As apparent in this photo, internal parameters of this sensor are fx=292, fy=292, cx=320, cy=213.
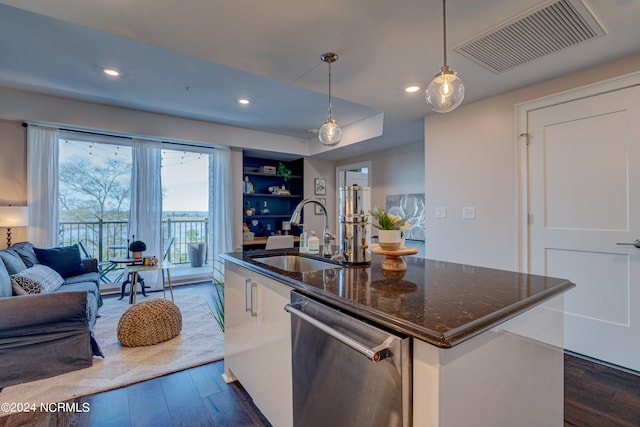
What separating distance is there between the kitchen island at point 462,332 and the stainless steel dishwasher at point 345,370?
36mm

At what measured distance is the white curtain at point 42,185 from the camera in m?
3.62

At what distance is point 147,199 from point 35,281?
6.49 ft

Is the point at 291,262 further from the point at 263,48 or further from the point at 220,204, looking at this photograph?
the point at 220,204

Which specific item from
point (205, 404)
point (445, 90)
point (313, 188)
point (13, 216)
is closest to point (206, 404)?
point (205, 404)

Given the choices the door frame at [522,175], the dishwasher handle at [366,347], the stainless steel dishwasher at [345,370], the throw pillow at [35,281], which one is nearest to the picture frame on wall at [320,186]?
the door frame at [522,175]

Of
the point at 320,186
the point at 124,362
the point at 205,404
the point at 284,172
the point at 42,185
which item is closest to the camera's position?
the point at 205,404

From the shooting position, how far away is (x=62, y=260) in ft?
11.0

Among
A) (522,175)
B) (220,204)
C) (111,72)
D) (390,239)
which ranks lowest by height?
(390,239)

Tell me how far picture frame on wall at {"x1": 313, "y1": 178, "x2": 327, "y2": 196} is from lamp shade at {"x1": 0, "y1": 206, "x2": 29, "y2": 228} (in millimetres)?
4202

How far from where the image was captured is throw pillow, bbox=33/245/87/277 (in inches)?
129

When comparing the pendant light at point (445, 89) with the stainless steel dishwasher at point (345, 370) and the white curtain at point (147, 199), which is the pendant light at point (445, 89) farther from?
the white curtain at point (147, 199)

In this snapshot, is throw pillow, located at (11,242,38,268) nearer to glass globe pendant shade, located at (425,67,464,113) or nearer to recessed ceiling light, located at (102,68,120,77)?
recessed ceiling light, located at (102,68,120,77)

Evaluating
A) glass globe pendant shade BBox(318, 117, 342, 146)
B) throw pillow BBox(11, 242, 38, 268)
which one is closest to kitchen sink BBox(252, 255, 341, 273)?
glass globe pendant shade BBox(318, 117, 342, 146)

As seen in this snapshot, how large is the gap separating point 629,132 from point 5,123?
248 inches
